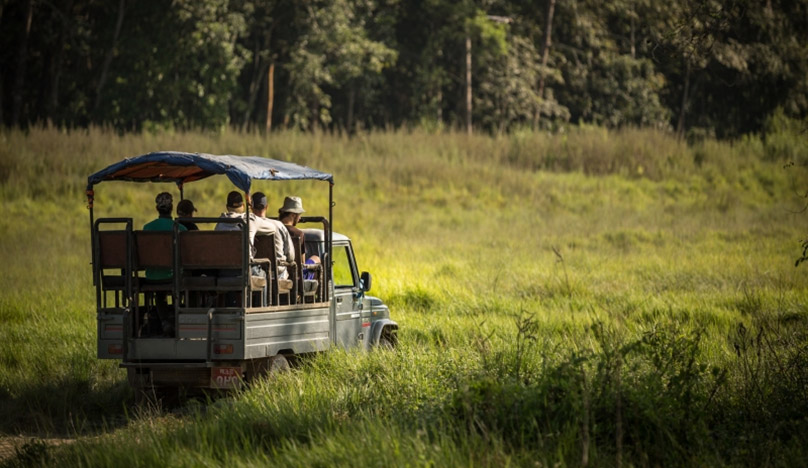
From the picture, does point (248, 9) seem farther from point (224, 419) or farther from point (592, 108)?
point (224, 419)

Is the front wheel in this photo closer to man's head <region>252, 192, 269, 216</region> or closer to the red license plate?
man's head <region>252, 192, 269, 216</region>

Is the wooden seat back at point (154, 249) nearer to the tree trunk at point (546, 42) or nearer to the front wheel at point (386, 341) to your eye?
the front wheel at point (386, 341)

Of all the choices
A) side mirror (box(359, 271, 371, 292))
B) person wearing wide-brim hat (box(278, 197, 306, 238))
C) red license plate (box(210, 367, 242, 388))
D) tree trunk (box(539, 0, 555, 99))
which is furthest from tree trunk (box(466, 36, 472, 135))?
red license plate (box(210, 367, 242, 388))

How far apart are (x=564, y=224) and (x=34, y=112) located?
26.6m

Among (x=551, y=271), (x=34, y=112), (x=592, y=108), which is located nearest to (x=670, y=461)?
(x=551, y=271)

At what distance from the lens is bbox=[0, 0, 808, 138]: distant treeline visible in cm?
4431

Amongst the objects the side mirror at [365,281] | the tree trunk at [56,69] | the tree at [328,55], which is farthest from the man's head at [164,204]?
the tree at [328,55]

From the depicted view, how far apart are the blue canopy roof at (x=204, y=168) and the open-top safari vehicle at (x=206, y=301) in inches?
0.6

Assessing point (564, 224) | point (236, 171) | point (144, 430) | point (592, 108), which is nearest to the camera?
point (144, 430)

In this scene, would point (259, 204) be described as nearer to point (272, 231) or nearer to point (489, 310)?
point (272, 231)

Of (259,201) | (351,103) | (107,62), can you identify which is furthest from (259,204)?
(351,103)

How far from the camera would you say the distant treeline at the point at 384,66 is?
4431 cm

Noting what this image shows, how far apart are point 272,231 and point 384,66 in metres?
40.9

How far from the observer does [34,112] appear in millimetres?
46312
